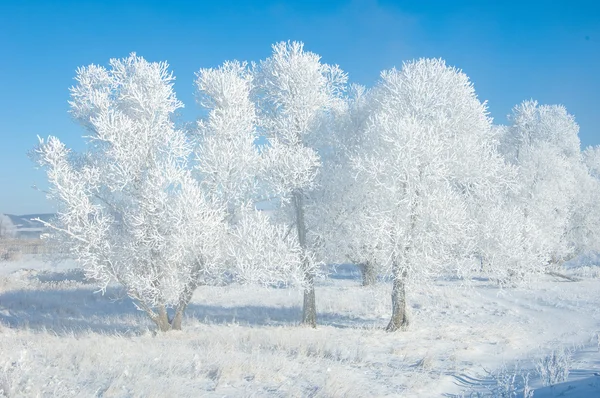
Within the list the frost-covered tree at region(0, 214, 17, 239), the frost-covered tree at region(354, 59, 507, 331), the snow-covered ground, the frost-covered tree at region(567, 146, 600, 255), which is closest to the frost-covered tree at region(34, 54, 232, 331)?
the snow-covered ground

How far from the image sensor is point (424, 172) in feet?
47.3

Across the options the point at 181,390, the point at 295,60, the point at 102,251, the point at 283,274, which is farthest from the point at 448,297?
the point at 181,390

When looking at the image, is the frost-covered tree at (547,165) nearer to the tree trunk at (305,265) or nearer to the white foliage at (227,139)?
the tree trunk at (305,265)

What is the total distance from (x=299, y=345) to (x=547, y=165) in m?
22.6

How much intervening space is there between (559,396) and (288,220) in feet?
36.1

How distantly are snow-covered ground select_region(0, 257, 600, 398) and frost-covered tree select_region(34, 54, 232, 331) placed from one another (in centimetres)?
185

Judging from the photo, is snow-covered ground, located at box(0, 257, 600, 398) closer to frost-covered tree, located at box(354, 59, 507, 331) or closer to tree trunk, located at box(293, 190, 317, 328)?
tree trunk, located at box(293, 190, 317, 328)

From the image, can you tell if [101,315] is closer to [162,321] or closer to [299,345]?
[162,321]

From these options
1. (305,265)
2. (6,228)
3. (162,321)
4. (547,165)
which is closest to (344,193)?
(305,265)

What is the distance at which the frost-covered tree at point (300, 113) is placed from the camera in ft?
52.5

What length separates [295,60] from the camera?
16.3 m

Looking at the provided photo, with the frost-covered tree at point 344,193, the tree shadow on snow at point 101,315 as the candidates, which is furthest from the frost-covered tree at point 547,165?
the tree shadow on snow at point 101,315

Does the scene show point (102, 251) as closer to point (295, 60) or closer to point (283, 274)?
point (283, 274)

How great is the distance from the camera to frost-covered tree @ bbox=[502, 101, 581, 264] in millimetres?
27828
